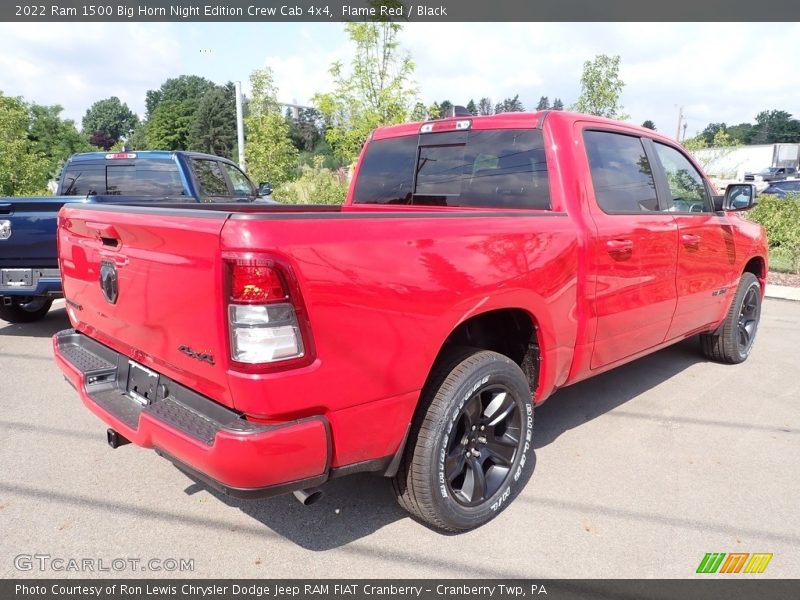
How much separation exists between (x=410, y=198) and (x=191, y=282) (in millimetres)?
2095

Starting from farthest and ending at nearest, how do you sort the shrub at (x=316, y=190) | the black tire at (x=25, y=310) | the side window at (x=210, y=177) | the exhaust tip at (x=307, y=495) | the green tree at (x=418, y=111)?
the shrub at (x=316, y=190), the green tree at (x=418, y=111), the side window at (x=210, y=177), the black tire at (x=25, y=310), the exhaust tip at (x=307, y=495)

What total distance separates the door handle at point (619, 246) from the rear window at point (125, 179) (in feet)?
17.8

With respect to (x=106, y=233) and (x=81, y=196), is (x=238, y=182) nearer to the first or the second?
(x=81, y=196)

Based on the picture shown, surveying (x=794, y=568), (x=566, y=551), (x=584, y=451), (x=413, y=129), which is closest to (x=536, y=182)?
(x=413, y=129)

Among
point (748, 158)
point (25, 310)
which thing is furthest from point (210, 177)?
point (748, 158)

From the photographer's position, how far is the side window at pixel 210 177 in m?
7.20

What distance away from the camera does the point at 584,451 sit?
3477mm

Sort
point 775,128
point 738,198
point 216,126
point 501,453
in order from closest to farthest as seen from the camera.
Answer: point 501,453
point 738,198
point 216,126
point 775,128

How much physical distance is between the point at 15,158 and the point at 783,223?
17.3 meters

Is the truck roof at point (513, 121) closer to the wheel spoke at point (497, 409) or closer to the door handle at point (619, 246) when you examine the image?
the door handle at point (619, 246)

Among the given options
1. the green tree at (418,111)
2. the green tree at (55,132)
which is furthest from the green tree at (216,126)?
the green tree at (418,111)

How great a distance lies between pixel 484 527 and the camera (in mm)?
2701

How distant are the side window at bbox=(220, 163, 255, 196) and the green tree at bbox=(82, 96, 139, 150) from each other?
127 metres

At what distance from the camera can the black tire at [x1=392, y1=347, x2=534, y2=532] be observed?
94.4 inches
